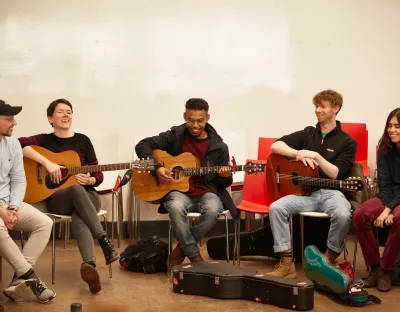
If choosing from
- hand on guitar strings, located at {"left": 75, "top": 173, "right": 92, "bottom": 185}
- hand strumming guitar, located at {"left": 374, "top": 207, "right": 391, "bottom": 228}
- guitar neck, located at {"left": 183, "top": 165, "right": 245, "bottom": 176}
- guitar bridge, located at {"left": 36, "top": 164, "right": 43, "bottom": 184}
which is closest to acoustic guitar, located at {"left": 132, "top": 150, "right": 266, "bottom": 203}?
guitar neck, located at {"left": 183, "top": 165, "right": 245, "bottom": 176}

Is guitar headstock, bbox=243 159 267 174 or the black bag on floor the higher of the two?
guitar headstock, bbox=243 159 267 174

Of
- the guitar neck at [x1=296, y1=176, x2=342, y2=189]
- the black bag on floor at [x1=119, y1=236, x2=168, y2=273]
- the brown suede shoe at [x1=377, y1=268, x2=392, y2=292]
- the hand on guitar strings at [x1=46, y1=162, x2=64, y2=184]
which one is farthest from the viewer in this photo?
the black bag on floor at [x1=119, y1=236, x2=168, y2=273]

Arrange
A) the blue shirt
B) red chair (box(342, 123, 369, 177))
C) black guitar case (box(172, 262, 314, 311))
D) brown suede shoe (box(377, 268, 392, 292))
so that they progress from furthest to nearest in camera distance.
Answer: red chair (box(342, 123, 369, 177))
brown suede shoe (box(377, 268, 392, 292))
the blue shirt
black guitar case (box(172, 262, 314, 311))

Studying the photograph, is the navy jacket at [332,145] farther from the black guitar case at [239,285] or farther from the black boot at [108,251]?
the black boot at [108,251]

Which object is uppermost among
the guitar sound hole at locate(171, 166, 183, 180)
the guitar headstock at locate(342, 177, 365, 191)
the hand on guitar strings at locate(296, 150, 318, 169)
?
the hand on guitar strings at locate(296, 150, 318, 169)

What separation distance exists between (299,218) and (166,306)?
1.53 meters

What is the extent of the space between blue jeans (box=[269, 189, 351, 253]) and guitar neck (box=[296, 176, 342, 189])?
0.25ft

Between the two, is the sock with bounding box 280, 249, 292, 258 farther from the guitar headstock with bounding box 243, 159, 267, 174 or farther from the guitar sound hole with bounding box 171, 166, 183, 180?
the guitar sound hole with bounding box 171, 166, 183, 180

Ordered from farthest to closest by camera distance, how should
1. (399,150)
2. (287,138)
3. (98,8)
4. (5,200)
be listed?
1. (98,8)
2. (287,138)
3. (399,150)
4. (5,200)

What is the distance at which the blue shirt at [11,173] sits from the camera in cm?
452

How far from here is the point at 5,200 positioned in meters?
4.54

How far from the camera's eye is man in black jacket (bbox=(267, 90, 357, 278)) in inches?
190

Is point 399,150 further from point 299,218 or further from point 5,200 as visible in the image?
point 5,200

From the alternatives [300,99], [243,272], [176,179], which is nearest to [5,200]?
[176,179]
